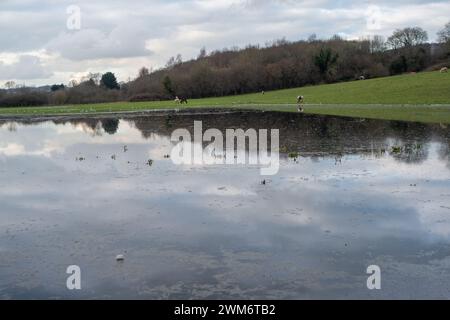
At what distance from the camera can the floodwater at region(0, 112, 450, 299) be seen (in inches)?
345

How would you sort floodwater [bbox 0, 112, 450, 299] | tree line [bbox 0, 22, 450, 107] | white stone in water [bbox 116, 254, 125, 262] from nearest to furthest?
floodwater [bbox 0, 112, 450, 299], white stone in water [bbox 116, 254, 125, 262], tree line [bbox 0, 22, 450, 107]

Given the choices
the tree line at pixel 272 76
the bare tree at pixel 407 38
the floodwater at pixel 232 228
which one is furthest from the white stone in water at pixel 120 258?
the bare tree at pixel 407 38

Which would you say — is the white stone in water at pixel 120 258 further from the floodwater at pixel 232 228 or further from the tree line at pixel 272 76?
the tree line at pixel 272 76

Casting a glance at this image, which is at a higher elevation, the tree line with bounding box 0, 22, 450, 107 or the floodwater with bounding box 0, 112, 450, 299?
the tree line with bounding box 0, 22, 450, 107

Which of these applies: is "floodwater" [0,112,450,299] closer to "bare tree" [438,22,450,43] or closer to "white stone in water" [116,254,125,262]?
"white stone in water" [116,254,125,262]

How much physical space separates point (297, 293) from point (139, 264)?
296 cm

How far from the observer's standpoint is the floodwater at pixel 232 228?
877cm

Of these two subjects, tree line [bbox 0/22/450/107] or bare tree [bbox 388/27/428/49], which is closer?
tree line [bbox 0/22/450/107]

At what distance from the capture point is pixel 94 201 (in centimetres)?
1513

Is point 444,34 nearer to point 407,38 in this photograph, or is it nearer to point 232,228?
point 407,38

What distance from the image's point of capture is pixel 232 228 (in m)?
11.9

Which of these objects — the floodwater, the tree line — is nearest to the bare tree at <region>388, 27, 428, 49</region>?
the tree line
